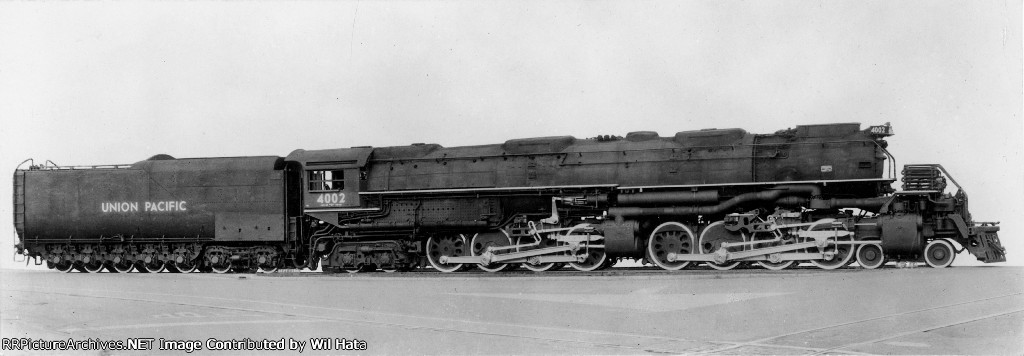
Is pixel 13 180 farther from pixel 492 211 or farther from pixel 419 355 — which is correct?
pixel 419 355

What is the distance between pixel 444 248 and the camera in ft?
79.1

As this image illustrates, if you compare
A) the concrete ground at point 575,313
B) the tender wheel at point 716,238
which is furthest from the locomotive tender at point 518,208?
the concrete ground at point 575,313

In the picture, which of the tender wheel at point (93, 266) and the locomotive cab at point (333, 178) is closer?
the locomotive cab at point (333, 178)

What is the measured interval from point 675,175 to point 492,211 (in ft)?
16.0

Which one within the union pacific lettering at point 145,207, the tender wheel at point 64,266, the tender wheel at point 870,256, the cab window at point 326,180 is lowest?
the tender wheel at point 64,266

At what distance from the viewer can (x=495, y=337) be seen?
13.3 metres

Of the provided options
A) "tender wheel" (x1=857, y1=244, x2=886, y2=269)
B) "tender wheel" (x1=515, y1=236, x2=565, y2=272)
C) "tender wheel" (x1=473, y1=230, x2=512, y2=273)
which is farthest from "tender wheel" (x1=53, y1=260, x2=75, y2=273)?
"tender wheel" (x1=857, y1=244, x2=886, y2=269)

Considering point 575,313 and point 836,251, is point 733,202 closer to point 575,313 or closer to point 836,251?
point 836,251

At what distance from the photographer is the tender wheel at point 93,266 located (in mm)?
27020

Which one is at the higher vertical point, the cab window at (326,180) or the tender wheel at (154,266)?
the cab window at (326,180)

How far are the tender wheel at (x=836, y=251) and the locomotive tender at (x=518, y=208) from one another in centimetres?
6

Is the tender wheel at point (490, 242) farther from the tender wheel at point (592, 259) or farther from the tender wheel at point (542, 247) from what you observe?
the tender wheel at point (592, 259)

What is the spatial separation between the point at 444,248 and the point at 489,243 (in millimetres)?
1326

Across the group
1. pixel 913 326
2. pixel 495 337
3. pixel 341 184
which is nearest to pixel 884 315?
pixel 913 326
